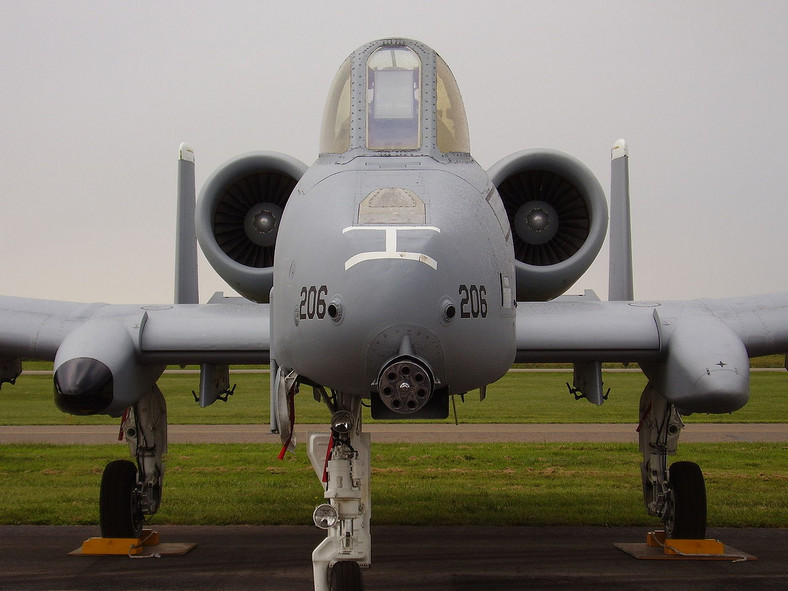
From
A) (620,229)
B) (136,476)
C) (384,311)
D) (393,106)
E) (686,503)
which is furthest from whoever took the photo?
(620,229)

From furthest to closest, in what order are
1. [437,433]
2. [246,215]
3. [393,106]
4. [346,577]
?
[437,433], [246,215], [393,106], [346,577]

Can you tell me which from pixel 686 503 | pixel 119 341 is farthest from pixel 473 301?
pixel 686 503

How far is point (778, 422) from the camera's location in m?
23.6

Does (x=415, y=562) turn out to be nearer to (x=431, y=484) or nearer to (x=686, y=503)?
(x=686, y=503)

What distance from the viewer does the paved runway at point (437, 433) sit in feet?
64.6

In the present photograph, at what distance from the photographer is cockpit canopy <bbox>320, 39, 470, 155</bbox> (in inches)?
233

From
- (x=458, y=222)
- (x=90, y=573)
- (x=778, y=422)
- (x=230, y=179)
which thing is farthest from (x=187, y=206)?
(x=778, y=422)

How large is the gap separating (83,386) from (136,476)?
2.74m

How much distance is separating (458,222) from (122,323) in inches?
138

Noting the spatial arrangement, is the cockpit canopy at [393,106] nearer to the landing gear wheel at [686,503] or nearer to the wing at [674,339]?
the wing at [674,339]

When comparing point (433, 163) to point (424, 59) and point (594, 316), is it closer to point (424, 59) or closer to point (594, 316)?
point (424, 59)

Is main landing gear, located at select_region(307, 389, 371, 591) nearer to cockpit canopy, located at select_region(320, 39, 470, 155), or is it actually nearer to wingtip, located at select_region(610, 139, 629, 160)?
cockpit canopy, located at select_region(320, 39, 470, 155)

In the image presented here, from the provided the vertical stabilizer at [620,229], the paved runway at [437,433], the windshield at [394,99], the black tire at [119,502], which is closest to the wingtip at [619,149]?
the vertical stabilizer at [620,229]

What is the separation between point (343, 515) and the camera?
5738 millimetres
